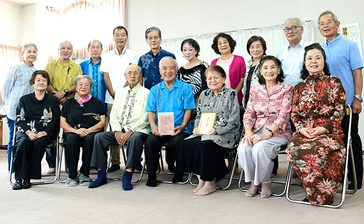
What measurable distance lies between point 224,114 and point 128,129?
991mm

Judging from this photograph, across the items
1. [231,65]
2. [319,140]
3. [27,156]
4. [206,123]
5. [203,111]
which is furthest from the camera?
[231,65]

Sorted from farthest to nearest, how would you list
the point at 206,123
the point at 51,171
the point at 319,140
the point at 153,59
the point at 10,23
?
1. the point at 10,23
2. the point at 51,171
3. the point at 153,59
4. the point at 206,123
5. the point at 319,140

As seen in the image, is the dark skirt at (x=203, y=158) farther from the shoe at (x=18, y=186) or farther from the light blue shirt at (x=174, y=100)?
the shoe at (x=18, y=186)

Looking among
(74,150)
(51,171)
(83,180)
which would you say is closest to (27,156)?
(74,150)

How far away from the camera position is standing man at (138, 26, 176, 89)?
3699 millimetres

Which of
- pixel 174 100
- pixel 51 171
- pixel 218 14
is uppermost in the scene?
pixel 218 14

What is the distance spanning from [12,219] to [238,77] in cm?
237

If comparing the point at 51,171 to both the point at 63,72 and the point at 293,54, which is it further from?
the point at 293,54

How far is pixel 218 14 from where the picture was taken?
5965mm

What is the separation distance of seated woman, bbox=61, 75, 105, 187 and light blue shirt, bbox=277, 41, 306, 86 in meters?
1.89

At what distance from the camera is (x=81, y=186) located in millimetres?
3223

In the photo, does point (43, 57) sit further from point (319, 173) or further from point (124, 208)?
point (319, 173)

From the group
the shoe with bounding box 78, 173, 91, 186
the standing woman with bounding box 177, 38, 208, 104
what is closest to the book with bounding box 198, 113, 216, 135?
the standing woman with bounding box 177, 38, 208, 104

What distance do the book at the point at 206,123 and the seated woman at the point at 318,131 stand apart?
67cm
